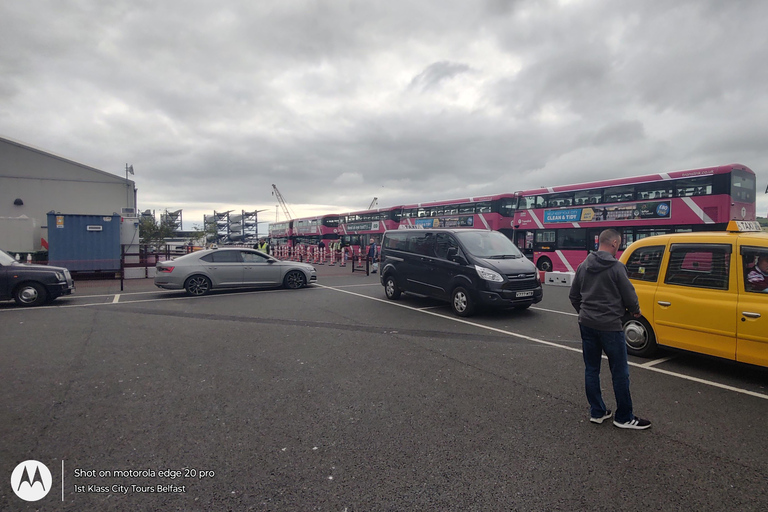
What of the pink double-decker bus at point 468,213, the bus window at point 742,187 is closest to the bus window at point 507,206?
the pink double-decker bus at point 468,213

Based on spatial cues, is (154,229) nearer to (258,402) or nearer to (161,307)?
(161,307)

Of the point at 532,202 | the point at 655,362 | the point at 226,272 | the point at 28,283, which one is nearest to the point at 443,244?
the point at 655,362

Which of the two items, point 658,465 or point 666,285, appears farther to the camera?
point 666,285

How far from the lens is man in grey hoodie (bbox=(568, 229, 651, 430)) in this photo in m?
3.65

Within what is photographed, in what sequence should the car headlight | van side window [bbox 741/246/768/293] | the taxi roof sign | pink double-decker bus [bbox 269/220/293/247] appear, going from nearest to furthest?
van side window [bbox 741/246/768/293] → the taxi roof sign → the car headlight → pink double-decker bus [bbox 269/220/293/247]

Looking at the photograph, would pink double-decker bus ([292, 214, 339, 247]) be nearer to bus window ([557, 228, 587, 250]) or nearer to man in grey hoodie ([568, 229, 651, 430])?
bus window ([557, 228, 587, 250])

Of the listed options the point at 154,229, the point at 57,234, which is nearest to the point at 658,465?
the point at 57,234

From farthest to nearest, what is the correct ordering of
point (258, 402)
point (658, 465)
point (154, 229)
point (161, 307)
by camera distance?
point (154, 229), point (161, 307), point (258, 402), point (658, 465)

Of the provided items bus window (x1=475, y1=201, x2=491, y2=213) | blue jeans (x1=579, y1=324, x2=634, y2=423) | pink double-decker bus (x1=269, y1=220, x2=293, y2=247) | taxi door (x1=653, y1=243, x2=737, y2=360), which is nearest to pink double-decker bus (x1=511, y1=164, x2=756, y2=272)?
bus window (x1=475, y1=201, x2=491, y2=213)

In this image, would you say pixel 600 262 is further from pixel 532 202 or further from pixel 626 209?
pixel 532 202

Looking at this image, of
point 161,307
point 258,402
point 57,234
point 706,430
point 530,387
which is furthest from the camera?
point 57,234

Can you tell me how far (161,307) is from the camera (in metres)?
10.5

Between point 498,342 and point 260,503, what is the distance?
4.95 meters

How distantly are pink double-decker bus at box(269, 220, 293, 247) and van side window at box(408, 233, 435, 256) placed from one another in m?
35.5
